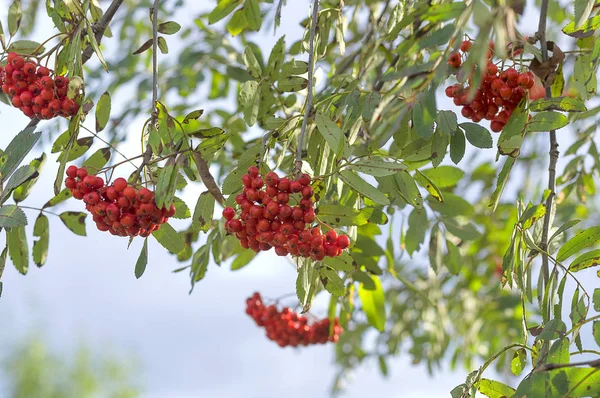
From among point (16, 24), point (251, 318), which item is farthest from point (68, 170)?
point (251, 318)

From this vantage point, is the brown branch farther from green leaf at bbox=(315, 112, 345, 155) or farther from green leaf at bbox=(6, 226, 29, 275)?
green leaf at bbox=(6, 226, 29, 275)

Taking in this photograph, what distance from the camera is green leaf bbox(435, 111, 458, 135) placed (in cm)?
145

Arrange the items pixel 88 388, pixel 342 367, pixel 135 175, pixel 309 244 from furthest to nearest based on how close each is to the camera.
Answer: pixel 88 388 < pixel 342 367 < pixel 135 175 < pixel 309 244

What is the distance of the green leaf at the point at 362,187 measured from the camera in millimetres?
1276

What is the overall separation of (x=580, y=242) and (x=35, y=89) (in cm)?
118

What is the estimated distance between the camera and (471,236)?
2.08 metres

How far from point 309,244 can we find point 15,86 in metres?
0.73

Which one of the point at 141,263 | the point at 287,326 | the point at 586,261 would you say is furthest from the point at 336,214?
Result: the point at 287,326

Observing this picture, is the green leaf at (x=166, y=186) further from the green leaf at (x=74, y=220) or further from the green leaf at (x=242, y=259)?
the green leaf at (x=242, y=259)

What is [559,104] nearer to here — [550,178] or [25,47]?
[550,178]

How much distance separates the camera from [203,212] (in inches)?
59.8

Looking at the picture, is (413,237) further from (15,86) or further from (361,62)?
(15,86)

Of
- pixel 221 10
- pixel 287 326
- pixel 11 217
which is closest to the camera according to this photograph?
pixel 11 217

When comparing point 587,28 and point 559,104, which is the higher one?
point 587,28
